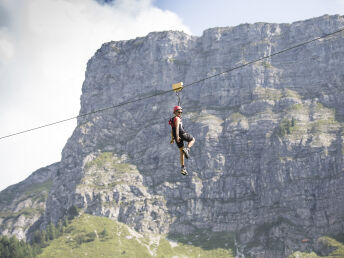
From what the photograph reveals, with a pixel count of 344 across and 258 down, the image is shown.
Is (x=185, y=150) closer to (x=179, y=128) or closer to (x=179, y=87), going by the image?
(x=179, y=128)

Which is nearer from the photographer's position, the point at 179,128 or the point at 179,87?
the point at 179,128

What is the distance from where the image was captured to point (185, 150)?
26672mm

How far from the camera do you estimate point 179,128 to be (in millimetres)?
25938

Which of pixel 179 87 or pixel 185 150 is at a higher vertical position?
pixel 179 87

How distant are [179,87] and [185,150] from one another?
4544 millimetres

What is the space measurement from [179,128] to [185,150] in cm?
162

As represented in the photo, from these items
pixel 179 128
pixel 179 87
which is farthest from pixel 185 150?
pixel 179 87

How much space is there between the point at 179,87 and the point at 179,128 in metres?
3.76

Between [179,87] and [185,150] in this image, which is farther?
[179,87]

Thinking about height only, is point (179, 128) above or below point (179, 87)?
below
